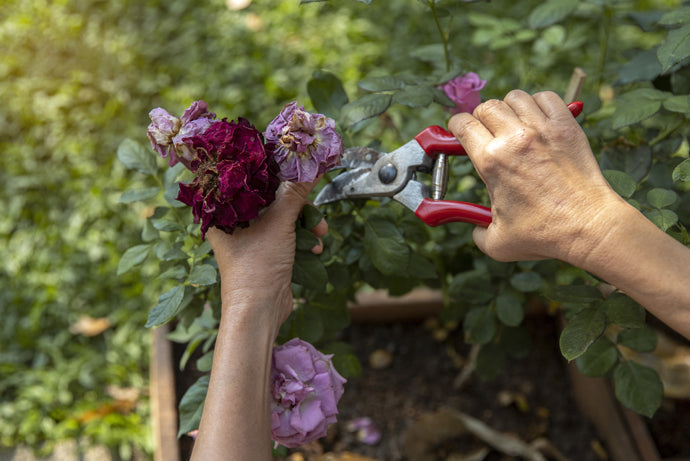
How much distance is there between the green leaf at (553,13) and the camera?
1.48 meters

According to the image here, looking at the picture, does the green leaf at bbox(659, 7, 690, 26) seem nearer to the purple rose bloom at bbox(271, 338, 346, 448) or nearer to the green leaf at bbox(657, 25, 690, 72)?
the green leaf at bbox(657, 25, 690, 72)

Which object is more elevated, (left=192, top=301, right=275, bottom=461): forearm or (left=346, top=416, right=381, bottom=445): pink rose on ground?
(left=192, top=301, right=275, bottom=461): forearm

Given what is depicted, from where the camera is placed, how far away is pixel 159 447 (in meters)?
1.75

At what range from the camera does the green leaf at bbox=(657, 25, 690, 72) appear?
1056mm

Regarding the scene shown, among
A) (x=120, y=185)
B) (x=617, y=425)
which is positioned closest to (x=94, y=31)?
(x=120, y=185)

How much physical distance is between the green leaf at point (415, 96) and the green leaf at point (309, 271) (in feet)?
1.21

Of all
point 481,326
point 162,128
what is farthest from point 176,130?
point 481,326

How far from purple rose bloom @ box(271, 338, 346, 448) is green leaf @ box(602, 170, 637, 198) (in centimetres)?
65

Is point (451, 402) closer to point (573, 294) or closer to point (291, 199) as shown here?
point (573, 294)

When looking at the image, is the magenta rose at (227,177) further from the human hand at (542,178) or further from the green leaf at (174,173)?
the human hand at (542,178)

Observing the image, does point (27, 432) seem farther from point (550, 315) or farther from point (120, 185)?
point (550, 315)

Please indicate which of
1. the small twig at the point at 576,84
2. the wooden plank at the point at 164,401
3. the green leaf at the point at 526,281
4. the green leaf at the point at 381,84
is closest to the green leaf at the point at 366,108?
the green leaf at the point at 381,84

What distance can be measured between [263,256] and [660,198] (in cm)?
76

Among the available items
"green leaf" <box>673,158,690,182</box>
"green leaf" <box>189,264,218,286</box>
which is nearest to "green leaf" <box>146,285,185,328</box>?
"green leaf" <box>189,264,218,286</box>
